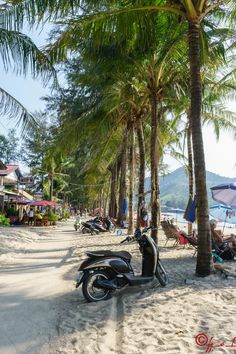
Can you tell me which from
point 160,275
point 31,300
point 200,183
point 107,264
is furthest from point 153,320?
point 200,183

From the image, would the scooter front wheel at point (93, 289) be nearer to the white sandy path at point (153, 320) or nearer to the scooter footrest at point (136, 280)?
the white sandy path at point (153, 320)

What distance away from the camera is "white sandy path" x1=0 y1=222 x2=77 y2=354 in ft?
12.8

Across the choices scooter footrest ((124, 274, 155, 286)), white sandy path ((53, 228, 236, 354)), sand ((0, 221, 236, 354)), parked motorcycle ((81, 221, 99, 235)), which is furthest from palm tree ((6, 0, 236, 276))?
parked motorcycle ((81, 221, 99, 235))

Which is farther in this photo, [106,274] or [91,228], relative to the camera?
[91,228]

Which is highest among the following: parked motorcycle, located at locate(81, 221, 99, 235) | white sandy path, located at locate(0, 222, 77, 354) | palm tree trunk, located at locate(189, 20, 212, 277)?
palm tree trunk, located at locate(189, 20, 212, 277)

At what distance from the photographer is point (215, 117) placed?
17281 mm

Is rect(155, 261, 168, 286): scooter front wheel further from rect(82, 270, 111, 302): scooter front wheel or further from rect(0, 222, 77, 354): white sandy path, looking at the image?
rect(0, 222, 77, 354): white sandy path

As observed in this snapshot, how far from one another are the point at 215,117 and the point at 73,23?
35.9 feet

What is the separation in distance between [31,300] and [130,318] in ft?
5.61

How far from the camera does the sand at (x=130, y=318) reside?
3804mm

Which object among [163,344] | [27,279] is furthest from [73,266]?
[163,344]

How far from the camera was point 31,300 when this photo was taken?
5582 mm

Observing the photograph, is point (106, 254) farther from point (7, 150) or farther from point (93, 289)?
point (7, 150)

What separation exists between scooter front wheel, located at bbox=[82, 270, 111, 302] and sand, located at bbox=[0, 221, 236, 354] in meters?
0.12
